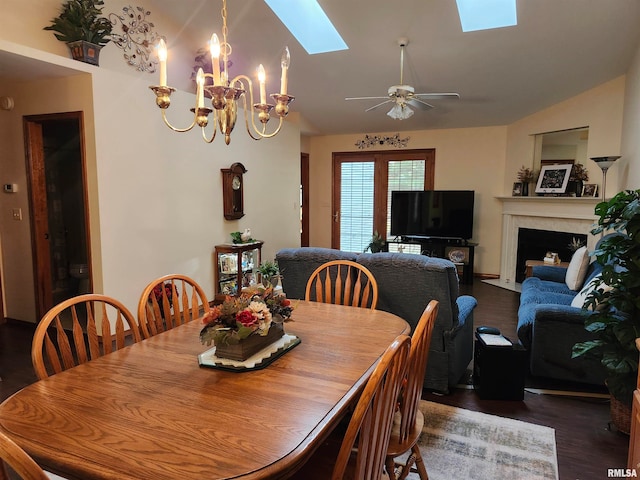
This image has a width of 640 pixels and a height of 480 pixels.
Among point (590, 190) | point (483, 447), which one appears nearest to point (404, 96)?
point (590, 190)

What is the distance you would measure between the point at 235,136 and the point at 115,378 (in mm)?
4236

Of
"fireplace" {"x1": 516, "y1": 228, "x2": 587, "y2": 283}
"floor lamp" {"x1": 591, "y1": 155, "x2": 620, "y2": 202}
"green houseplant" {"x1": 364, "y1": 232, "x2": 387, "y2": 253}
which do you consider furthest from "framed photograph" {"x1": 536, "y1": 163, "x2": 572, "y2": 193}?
"green houseplant" {"x1": 364, "y1": 232, "x2": 387, "y2": 253}

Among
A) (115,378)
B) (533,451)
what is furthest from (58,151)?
(533,451)

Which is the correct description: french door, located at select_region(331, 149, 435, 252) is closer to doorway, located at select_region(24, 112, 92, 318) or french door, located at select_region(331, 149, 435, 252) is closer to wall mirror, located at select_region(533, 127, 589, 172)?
wall mirror, located at select_region(533, 127, 589, 172)

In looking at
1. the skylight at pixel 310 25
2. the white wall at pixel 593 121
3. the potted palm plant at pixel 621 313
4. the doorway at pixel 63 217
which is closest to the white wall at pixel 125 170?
the doorway at pixel 63 217

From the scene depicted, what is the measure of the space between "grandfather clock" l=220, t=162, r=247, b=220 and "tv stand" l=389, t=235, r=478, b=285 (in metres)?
2.99

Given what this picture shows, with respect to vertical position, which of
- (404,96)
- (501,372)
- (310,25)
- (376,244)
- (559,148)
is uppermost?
(310,25)

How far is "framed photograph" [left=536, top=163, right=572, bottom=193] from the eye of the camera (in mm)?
5590

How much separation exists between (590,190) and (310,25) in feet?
13.0

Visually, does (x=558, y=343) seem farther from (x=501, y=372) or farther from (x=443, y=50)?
(x=443, y=50)

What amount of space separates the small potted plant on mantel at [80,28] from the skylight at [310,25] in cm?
180

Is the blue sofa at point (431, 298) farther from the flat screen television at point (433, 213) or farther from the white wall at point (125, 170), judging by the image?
the flat screen television at point (433, 213)

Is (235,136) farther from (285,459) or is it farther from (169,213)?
(285,459)

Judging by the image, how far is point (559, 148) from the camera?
20.5 ft
